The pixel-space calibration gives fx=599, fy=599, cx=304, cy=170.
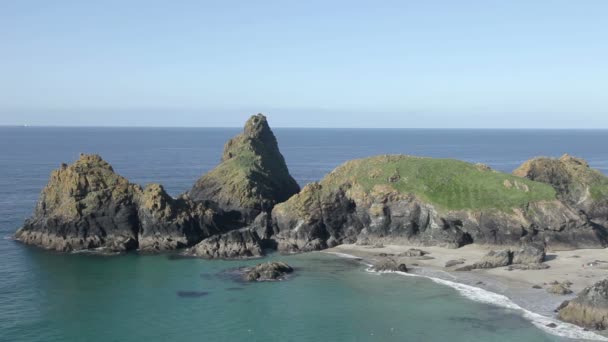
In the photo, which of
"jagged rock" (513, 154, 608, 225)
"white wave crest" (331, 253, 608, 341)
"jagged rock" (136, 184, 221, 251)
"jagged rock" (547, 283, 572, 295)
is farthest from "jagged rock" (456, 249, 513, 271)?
"jagged rock" (136, 184, 221, 251)

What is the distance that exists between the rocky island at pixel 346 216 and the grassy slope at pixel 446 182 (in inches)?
6.4

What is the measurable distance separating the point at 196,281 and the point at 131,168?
121736 mm

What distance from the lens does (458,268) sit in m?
75.0

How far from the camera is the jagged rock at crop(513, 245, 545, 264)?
Result: 75625 mm

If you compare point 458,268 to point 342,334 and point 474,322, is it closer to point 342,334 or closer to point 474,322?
point 474,322

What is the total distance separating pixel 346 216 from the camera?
92.7 metres

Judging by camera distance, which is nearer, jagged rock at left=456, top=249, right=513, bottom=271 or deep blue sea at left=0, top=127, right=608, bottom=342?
deep blue sea at left=0, top=127, right=608, bottom=342

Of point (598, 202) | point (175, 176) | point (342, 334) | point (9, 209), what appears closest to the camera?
point (342, 334)

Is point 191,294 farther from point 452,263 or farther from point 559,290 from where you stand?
point 559,290

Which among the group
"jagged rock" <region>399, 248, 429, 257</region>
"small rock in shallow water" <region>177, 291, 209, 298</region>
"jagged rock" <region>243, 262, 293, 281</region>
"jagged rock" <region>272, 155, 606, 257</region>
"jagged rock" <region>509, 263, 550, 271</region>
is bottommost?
"small rock in shallow water" <region>177, 291, 209, 298</region>

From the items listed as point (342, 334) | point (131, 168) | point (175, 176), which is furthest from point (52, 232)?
point (131, 168)

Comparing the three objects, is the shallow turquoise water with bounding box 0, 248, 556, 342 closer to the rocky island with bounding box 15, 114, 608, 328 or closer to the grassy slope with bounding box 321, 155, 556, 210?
the rocky island with bounding box 15, 114, 608, 328

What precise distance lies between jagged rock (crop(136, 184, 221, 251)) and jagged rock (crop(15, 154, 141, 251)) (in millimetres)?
1884

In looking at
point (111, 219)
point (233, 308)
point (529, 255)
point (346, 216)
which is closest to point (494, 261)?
point (529, 255)
